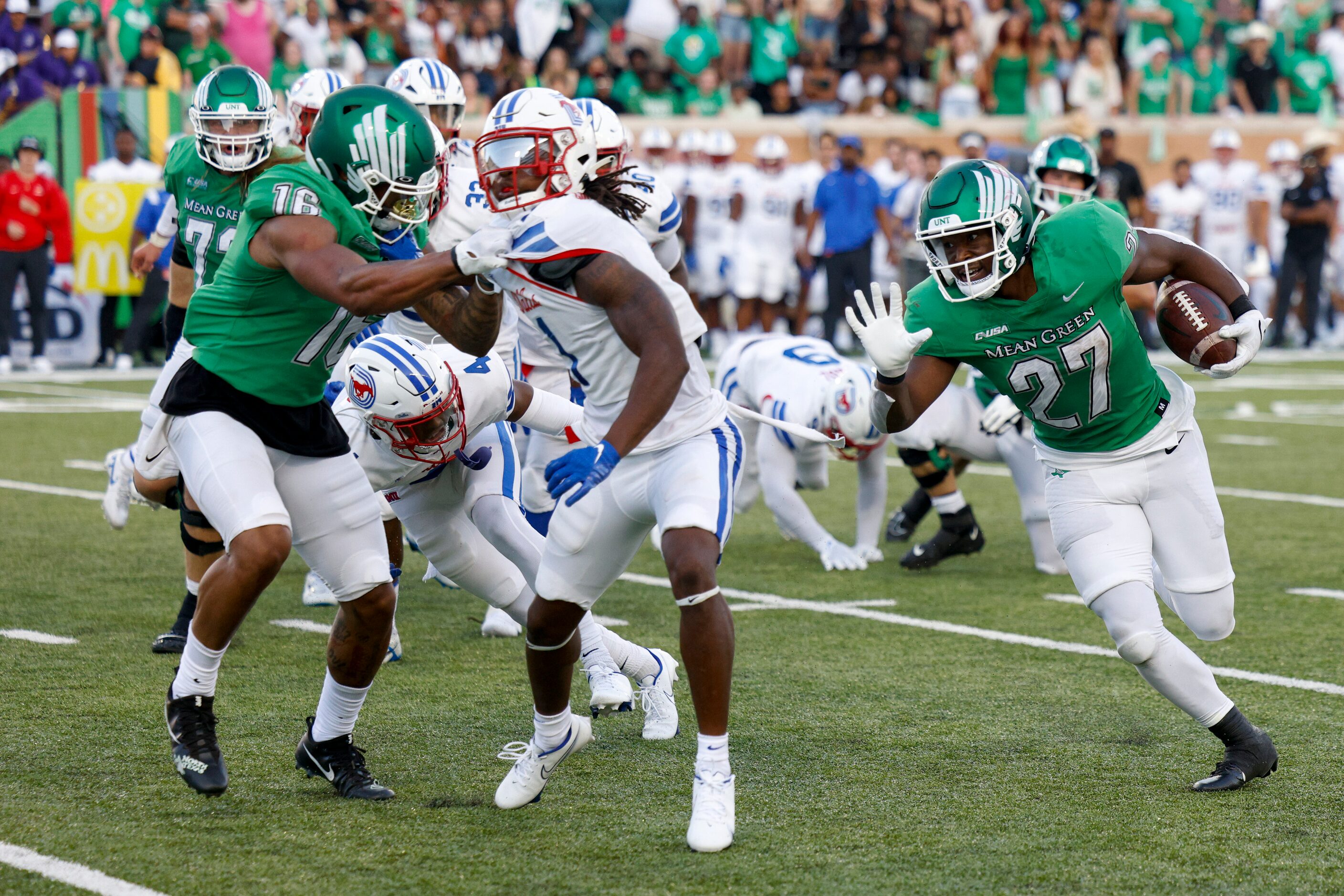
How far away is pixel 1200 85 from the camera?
68.1ft

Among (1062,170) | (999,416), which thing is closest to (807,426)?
(999,416)

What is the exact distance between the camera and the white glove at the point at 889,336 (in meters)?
4.07

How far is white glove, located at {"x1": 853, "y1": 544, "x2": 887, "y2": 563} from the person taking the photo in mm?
7730

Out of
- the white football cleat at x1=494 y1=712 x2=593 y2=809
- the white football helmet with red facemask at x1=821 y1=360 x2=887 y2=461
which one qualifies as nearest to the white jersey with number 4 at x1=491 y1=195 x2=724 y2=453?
the white football cleat at x1=494 y1=712 x2=593 y2=809

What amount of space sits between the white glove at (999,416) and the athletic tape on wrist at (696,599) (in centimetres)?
303

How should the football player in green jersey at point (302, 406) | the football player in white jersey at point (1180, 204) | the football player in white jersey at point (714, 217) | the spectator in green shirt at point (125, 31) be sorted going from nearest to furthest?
the football player in green jersey at point (302, 406) → the spectator in green shirt at point (125, 31) → the football player in white jersey at point (714, 217) → the football player in white jersey at point (1180, 204)

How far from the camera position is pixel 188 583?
5.70 meters

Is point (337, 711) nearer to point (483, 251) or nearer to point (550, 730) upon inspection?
point (550, 730)

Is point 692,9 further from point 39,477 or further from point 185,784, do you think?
point 185,784

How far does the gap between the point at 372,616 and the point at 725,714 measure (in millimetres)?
947

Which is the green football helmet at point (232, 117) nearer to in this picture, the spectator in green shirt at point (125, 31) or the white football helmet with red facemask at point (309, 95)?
the white football helmet with red facemask at point (309, 95)

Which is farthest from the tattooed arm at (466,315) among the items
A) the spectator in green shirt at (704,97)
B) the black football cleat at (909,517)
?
the spectator in green shirt at (704,97)

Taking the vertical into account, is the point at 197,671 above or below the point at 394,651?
above

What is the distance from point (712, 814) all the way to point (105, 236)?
12.4 meters
